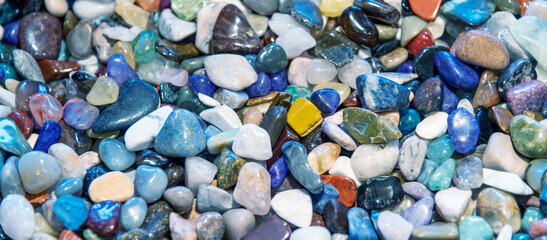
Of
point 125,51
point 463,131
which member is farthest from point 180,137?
point 463,131

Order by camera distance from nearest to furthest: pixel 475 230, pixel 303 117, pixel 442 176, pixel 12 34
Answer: pixel 475 230 → pixel 442 176 → pixel 303 117 → pixel 12 34

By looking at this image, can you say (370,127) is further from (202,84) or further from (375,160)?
(202,84)

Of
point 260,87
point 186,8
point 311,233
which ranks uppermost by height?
point 186,8

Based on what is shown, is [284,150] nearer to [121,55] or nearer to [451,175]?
[451,175]

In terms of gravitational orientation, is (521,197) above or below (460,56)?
below

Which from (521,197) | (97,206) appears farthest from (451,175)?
(97,206)

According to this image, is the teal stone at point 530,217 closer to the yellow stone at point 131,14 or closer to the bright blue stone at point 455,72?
the bright blue stone at point 455,72

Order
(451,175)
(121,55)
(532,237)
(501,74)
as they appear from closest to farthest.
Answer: (532,237) → (451,175) → (501,74) → (121,55)
